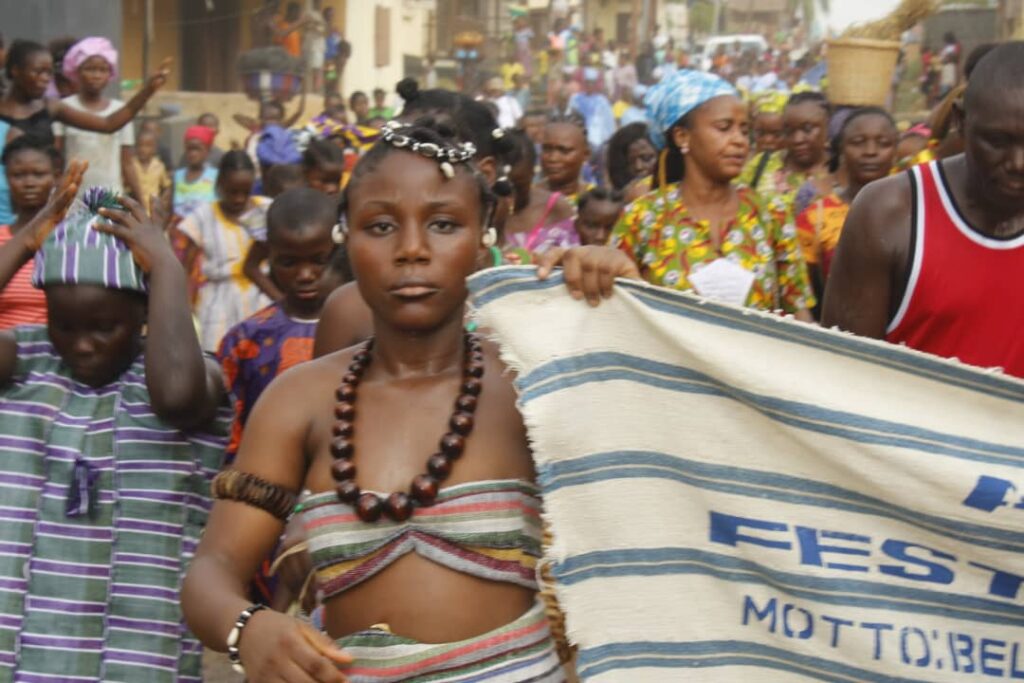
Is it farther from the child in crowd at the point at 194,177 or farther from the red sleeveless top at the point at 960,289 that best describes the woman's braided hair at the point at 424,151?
the child in crowd at the point at 194,177

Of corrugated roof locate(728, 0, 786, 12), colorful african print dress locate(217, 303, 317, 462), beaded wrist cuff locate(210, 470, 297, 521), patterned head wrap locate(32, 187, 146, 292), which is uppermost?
corrugated roof locate(728, 0, 786, 12)

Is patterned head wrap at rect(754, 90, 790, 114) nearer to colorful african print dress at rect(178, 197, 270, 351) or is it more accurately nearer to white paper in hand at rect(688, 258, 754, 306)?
colorful african print dress at rect(178, 197, 270, 351)

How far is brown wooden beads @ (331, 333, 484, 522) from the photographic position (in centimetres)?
277

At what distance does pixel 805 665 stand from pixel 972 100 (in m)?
1.26

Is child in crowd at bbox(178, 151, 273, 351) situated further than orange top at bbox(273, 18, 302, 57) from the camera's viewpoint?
No

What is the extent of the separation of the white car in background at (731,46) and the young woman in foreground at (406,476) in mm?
24715

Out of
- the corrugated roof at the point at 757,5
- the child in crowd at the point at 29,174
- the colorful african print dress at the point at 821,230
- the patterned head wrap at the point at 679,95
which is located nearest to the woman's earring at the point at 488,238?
the patterned head wrap at the point at 679,95

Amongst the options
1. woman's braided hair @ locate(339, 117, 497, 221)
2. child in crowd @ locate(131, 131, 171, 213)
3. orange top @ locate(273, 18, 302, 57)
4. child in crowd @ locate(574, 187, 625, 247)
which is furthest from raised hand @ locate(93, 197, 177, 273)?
orange top @ locate(273, 18, 302, 57)

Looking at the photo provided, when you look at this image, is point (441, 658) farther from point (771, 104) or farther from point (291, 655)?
point (771, 104)

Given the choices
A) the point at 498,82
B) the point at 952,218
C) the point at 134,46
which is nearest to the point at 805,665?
the point at 952,218

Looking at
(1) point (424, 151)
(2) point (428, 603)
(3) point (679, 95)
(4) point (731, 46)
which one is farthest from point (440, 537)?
(4) point (731, 46)

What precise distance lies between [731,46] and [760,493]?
2598 centimetres

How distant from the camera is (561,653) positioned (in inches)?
A: 116

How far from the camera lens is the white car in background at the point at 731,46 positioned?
89.8 ft
